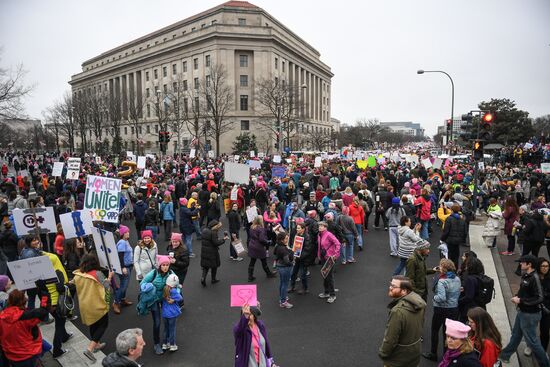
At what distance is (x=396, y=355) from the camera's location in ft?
14.3

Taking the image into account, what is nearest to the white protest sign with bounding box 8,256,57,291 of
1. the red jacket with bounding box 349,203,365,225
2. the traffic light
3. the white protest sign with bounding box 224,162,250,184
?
the red jacket with bounding box 349,203,365,225

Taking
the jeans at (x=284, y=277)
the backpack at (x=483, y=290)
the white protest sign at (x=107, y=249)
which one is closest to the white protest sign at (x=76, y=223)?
the white protest sign at (x=107, y=249)

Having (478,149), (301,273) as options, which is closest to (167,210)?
(301,273)

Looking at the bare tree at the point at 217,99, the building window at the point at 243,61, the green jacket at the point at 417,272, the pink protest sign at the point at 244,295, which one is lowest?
the green jacket at the point at 417,272

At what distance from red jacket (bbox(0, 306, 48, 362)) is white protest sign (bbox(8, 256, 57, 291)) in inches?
39.6

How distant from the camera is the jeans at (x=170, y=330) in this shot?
6098 millimetres

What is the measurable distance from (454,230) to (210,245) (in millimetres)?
6047

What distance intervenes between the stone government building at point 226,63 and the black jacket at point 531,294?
166 ft

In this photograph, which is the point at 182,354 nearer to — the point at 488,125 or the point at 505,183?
the point at 488,125

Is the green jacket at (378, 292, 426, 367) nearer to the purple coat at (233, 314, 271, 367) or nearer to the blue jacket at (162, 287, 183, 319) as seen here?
the purple coat at (233, 314, 271, 367)

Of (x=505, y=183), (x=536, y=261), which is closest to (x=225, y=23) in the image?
(x=505, y=183)

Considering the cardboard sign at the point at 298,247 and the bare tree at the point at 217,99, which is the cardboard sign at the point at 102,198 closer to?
the cardboard sign at the point at 298,247

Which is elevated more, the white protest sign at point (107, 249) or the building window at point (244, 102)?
the building window at point (244, 102)

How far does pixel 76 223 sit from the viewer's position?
27.3 ft
